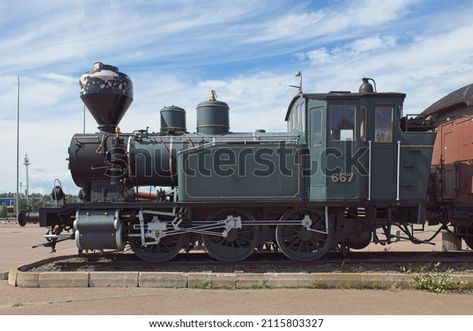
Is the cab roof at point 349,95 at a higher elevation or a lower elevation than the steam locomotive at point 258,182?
higher

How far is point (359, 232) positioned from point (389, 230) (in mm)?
647

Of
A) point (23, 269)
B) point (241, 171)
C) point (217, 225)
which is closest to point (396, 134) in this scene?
point (241, 171)

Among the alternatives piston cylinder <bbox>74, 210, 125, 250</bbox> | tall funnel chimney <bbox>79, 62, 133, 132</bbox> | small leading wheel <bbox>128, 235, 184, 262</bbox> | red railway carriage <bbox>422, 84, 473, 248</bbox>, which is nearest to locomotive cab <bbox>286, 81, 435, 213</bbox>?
red railway carriage <bbox>422, 84, 473, 248</bbox>

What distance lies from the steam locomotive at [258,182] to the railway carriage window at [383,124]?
2 centimetres

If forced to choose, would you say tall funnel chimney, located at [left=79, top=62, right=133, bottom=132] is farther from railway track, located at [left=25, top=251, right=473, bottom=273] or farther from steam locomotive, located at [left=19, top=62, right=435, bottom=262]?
railway track, located at [left=25, top=251, right=473, bottom=273]

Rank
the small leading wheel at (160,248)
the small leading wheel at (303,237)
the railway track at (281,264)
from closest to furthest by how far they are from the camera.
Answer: the railway track at (281,264) < the small leading wheel at (303,237) < the small leading wheel at (160,248)

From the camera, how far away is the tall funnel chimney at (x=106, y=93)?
10.7 meters

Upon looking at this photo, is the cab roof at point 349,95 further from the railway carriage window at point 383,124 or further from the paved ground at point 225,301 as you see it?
the paved ground at point 225,301

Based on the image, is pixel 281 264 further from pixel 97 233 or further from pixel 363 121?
pixel 97 233

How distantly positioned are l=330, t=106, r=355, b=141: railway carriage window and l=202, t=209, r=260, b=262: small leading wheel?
2.59 m

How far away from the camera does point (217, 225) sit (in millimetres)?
10328

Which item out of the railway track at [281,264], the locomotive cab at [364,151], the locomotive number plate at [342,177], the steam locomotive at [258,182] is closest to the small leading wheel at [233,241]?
the steam locomotive at [258,182]

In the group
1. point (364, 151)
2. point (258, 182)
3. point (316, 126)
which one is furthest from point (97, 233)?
point (364, 151)

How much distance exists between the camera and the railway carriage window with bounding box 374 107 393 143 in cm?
999
